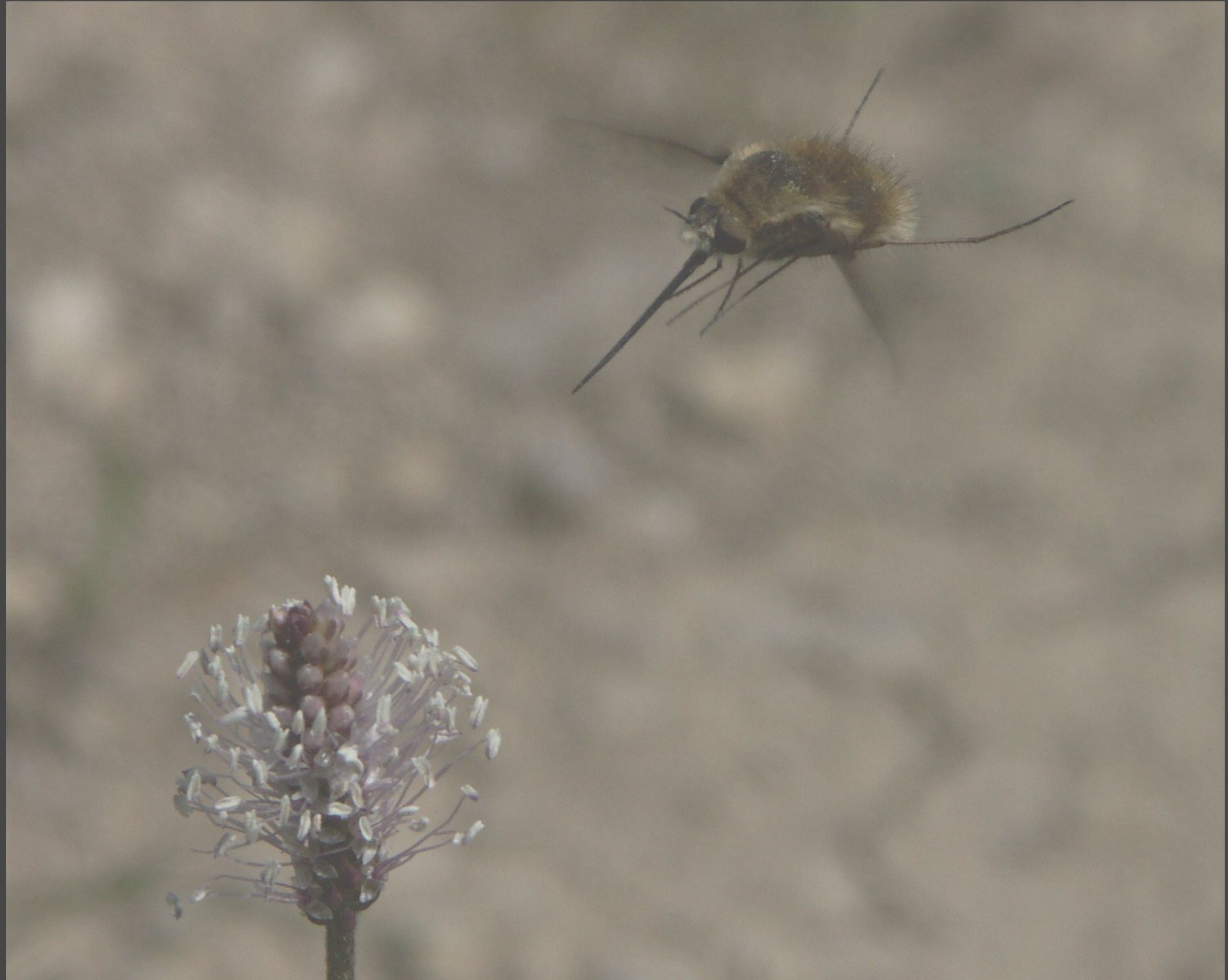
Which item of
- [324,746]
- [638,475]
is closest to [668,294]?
[324,746]

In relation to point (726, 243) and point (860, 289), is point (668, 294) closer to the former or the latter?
point (726, 243)

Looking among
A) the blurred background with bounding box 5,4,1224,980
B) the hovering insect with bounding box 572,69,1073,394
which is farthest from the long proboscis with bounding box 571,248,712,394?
the blurred background with bounding box 5,4,1224,980

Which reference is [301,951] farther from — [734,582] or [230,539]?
[734,582]

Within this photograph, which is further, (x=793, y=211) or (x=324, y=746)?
(x=793, y=211)

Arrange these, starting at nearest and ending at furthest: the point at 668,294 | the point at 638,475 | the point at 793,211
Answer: the point at 668,294 → the point at 793,211 → the point at 638,475

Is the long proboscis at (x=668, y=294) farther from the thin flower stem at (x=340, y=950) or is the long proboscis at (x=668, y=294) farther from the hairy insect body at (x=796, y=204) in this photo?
the thin flower stem at (x=340, y=950)

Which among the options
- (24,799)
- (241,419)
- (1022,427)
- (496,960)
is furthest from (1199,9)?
(24,799)

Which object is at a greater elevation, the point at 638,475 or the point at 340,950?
the point at 638,475
